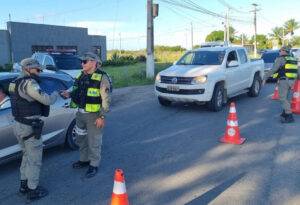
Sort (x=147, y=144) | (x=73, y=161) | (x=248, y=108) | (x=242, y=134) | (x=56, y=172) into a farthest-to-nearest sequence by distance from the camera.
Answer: (x=248, y=108) < (x=242, y=134) < (x=147, y=144) < (x=73, y=161) < (x=56, y=172)

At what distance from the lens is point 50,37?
38469 mm

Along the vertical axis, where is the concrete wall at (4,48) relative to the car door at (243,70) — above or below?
above

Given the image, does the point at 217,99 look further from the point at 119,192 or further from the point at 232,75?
the point at 119,192

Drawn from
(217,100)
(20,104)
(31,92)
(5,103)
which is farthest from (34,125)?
(217,100)

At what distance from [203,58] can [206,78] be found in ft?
5.14

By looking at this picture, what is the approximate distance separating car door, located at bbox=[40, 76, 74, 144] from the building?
28.1 meters

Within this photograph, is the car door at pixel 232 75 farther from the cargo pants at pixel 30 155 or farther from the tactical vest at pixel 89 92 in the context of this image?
the cargo pants at pixel 30 155

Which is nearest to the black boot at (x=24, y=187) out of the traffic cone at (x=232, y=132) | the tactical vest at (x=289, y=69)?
the traffic cone at (x=232, y=132)

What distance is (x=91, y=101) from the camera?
218 inches

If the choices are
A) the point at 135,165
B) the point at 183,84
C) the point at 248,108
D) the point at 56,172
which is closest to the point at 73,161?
the point at 56,172

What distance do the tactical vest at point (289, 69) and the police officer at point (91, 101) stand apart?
18.0 ft

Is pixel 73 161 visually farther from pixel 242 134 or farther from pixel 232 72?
pixel 232 72

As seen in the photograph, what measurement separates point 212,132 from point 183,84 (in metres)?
2.64

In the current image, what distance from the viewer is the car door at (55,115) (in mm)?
6465
